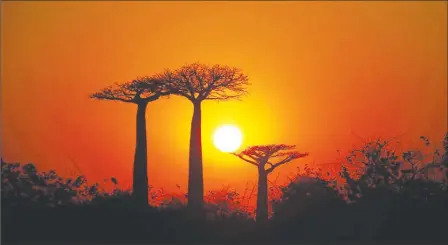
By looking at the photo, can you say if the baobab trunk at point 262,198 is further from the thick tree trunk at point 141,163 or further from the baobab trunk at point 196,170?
the thick tree trunk at point 141,163

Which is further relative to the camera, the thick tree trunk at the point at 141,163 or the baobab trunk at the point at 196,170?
the thick tree trunk at the point at 141,163

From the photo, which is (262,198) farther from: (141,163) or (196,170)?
(141,163)

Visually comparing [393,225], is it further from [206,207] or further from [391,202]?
[206,207]

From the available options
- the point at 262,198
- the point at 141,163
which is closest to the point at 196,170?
Answer: the point at 141,163

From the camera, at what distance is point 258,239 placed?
33438mm

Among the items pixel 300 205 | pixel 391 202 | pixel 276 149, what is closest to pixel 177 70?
pixel 276 149

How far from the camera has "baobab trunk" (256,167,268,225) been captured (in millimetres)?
36375

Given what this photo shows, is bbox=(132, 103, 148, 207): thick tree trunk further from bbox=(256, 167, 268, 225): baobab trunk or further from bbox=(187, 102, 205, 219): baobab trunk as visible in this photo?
bbox=(256, 167, 268, 225): baobab trunk

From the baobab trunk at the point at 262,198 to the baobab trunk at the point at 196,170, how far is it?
2.80 meters

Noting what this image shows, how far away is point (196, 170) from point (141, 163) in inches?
108

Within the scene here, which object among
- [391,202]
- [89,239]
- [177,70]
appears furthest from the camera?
[177,70]

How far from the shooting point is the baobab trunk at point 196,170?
118 ft

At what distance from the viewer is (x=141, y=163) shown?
3722cm

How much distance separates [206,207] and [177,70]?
661cm
